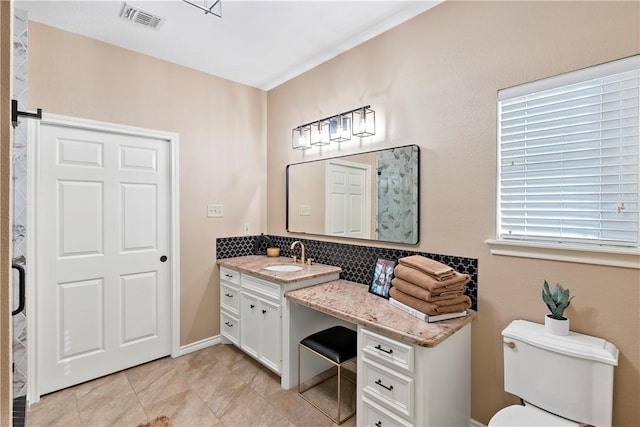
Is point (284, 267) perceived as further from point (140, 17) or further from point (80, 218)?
point (140, 17)

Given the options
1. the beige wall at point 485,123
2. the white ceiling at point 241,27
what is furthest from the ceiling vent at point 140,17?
the beige wall at point 485,123

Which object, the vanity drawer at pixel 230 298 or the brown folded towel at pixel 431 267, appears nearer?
the brown folded towel at pixel 431 267

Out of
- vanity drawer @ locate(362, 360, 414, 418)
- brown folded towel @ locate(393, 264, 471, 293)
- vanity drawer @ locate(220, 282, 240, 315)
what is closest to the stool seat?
vanity drawer @ locate(362, 360, 414, 418)

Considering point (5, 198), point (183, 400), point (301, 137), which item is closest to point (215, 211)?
point (301, 137)

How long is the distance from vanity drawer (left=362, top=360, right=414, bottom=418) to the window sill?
0.88 m

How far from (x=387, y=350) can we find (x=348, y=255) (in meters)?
1.08

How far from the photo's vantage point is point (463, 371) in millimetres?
1845

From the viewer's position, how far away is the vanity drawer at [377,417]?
64.4 inches

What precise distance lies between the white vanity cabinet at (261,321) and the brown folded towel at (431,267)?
1.01 m

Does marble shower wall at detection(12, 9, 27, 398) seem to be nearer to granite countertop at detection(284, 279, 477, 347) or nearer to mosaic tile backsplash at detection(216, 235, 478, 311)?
mosaic tile backsplash at detection(216, 235, 478, 311)

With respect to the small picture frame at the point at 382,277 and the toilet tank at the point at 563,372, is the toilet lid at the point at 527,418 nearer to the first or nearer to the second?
the toilet tank at the point at 563,372

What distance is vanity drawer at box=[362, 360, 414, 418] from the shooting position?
5.20ft

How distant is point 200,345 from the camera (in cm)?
308

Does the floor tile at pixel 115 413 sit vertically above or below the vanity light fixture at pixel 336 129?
below
